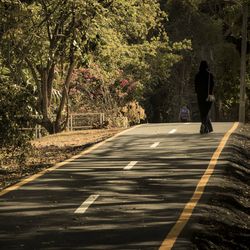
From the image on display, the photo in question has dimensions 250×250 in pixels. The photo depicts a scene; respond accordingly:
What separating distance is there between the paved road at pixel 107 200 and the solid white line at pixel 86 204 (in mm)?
15

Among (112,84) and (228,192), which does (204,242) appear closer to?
(228,192)

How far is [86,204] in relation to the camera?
10.8 meters

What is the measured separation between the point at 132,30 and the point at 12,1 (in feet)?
51.0

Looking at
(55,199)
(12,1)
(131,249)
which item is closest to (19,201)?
(55,199)

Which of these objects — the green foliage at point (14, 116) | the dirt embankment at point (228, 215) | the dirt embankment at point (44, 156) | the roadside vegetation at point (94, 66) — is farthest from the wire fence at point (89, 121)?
the dirt embankment at point (228, 215)

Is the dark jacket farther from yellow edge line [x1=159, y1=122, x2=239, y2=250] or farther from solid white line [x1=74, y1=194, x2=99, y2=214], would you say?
solid white line [x1=74, y1=194, x2=99, y2=214]

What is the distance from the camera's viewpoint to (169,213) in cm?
1009

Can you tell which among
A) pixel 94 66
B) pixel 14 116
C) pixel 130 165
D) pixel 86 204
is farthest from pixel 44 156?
pixel 94 66

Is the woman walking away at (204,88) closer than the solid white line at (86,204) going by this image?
No

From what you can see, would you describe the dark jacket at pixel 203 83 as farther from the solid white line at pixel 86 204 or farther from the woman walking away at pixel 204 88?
the solid white line at pixel 86 204

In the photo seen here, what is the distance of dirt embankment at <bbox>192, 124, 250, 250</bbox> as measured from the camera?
8906 millimetres

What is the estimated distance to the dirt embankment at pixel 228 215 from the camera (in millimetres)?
8906

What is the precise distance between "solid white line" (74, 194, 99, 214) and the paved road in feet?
0.05

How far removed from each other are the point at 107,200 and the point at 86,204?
0.47m
